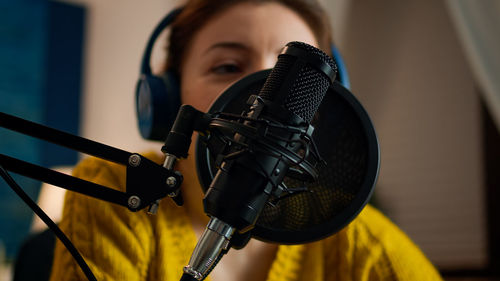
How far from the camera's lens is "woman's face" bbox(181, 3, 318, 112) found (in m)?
0.63

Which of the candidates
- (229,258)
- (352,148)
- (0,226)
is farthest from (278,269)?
(0,226)

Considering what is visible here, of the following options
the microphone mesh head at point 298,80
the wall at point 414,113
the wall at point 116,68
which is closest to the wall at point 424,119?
the wall at point 414,113

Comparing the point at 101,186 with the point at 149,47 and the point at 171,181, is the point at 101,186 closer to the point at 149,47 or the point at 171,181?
the point at 171,181

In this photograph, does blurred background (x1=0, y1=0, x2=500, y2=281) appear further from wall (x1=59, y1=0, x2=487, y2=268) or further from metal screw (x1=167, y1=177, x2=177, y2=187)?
metal screw (x1=167, y1=177, x2=177, y2=187)

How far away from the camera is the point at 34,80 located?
7.48ft

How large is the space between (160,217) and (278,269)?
207mm

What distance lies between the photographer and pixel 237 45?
638mm

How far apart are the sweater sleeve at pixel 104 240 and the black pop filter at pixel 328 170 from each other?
9.3 inches

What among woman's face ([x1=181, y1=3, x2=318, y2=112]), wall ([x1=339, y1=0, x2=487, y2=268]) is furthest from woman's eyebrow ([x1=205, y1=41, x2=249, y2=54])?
wall ([x1=339, y1=0, x2=487, y2=268])

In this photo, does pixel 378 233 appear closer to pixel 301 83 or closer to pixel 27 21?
pixel 301 83

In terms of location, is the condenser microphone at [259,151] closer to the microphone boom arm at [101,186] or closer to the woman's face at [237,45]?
the microphone boom arm at [101,186]

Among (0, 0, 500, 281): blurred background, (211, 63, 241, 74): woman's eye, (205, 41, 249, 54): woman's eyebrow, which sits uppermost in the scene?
(205, 41, 249, 54): woman's eyebrow

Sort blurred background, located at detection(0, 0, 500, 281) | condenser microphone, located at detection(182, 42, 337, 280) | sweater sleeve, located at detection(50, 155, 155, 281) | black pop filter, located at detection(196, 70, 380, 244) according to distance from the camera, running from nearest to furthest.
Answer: condenser microphone, located at detection(182, 42, 337, 280) < black pop filter, located at detection(196, 70, 380, 244) < sweater sleeve, located at detection(50, 155, 155, 281) < blurred background, located at detection(0, 0, 500, 281)

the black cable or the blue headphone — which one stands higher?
the blue headphone
